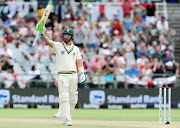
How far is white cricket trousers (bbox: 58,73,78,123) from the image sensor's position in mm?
13891

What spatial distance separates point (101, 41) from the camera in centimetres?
2617

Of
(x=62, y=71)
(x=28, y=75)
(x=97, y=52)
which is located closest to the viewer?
(x=62, y=71)

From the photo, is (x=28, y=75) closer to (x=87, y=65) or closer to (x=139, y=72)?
(x=87, y=65)

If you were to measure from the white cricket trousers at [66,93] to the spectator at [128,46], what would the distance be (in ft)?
38.0

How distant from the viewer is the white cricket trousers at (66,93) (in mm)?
13891

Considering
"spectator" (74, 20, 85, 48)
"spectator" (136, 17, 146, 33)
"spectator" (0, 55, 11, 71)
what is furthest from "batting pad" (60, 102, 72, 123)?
"spectator" (136, 17, 146, 33)

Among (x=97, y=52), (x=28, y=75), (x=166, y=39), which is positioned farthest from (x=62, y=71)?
(x=166, y=39)

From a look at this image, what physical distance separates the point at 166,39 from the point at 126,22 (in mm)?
2202

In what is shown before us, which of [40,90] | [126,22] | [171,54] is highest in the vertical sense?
[126,22]

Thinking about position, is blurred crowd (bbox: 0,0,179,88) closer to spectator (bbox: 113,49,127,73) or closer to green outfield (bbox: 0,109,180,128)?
spectator (bbox: 113,49,127,73)

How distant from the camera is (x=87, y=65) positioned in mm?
24734

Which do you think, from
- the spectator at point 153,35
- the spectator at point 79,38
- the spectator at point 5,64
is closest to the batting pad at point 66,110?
the spectator at point 5,64

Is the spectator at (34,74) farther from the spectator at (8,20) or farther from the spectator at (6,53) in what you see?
the spectator at (8,20)

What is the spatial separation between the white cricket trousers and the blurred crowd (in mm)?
8773
